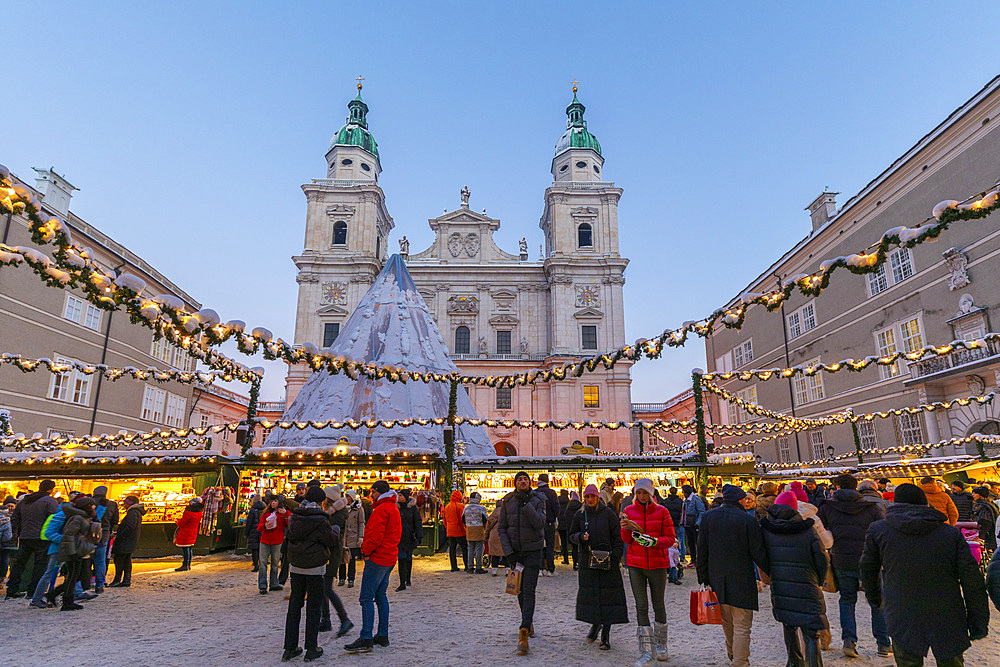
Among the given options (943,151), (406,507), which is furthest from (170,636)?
(943,151)

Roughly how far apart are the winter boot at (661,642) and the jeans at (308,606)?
2.96 metres

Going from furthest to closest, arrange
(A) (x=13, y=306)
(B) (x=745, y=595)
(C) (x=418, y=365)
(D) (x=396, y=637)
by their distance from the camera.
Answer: (A) (x=13, y=306) < (C) (x=418, y=365) < (D) (x=396, y=637) < (B) (x=745, y=595)

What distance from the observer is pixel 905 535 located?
3617 millimetres

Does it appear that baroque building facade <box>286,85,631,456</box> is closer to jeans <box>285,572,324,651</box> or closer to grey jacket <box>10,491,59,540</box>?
grey jacket <box>10,491,59,540</box>

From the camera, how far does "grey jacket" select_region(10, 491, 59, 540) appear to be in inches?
293

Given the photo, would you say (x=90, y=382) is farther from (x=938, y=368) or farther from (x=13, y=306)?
(x=938, y=368)

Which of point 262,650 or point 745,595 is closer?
point 745,595

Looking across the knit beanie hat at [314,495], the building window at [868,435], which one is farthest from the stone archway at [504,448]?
the knit beanie hat at [314,495]

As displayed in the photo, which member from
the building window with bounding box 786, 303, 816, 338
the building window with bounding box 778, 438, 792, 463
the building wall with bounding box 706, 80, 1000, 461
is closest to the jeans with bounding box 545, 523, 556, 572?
the building wall with bounding box 706, 80, 1000, 461

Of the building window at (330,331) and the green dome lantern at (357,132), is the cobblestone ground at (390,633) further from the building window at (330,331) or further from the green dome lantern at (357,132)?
the green dome lantern at (357,132)

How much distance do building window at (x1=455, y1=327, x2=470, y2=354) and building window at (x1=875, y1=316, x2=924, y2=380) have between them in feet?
80.4

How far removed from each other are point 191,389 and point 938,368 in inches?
1434

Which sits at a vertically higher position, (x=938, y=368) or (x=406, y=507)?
(x=938, y=368)

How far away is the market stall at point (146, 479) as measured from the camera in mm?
11742
